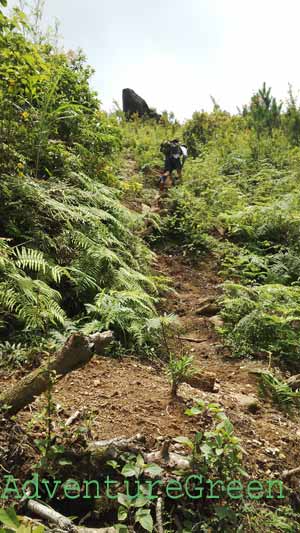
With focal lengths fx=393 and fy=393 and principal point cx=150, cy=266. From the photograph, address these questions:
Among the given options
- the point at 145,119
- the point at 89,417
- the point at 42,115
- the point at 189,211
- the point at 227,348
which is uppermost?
the point at 145,119

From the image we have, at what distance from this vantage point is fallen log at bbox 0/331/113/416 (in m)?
1.95

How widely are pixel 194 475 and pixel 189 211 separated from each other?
6.87 metres

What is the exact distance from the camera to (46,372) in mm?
1977

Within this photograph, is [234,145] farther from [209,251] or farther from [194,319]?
[194,319]

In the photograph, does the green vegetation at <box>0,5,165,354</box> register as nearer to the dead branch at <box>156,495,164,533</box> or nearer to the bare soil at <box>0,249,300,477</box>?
the bare soil at <box>0,249,300,477</box>

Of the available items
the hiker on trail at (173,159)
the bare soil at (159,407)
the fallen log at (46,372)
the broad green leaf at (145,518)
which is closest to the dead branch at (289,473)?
the bare soil at (159,407)

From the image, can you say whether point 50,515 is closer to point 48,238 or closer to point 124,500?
point 124,500

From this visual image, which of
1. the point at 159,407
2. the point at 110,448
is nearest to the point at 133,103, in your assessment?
the point at 159,407

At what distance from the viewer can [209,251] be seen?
7.47 m

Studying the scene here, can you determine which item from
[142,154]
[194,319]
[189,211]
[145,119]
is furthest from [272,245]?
[145,119]

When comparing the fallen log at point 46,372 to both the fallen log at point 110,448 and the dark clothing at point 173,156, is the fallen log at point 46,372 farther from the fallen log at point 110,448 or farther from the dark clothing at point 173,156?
the dark clothing at point 173,156

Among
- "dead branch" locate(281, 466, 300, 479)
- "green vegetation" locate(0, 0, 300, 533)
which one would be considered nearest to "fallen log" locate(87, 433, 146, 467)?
"green vegetation" locate(0, 0, 300, 533)

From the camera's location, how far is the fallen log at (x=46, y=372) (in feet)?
6.40

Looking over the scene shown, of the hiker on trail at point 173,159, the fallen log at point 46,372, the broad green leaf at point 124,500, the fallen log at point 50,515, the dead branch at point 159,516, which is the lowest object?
the dead branch at point 159,516
